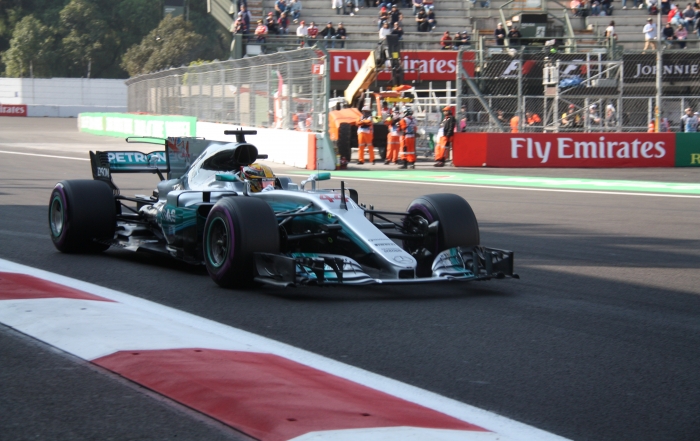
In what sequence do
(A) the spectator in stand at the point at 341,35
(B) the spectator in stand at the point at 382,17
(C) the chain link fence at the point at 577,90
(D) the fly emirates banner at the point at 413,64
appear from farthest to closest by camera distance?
(B) the spectator in stand at the point at 382,17, (A) the spectator in stand at the point at 341,35, (D) the fly emirates banner at the point at 413,64, (C) the chain link fence at the point at 577,90

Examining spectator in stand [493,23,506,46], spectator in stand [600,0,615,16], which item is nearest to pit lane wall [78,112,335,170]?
spectator in stand [493,23,506,46]

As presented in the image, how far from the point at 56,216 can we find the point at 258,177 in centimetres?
227

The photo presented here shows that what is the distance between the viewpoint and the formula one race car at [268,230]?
6434 mm

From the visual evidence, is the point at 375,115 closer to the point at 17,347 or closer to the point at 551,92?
the point at 551,92

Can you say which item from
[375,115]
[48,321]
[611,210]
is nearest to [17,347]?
[48,321]

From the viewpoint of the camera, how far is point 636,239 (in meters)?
10.1

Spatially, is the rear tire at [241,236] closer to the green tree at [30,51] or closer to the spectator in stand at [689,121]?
the spectator in stand at [689,121]

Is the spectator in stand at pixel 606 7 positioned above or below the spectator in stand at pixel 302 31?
above

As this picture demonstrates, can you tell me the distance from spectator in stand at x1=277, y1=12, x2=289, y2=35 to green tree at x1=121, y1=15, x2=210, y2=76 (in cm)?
2841

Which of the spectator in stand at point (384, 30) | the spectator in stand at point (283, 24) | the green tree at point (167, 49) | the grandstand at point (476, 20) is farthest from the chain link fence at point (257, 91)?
the green tree at point (167, 49)

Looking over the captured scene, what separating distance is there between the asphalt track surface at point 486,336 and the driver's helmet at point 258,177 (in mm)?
898

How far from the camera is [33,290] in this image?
6191 mm

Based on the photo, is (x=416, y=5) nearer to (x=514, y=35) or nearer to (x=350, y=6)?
(x=350, y=6)

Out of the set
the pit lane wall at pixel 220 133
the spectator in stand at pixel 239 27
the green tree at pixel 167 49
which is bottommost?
the pit lane wall at pixel 220 133
